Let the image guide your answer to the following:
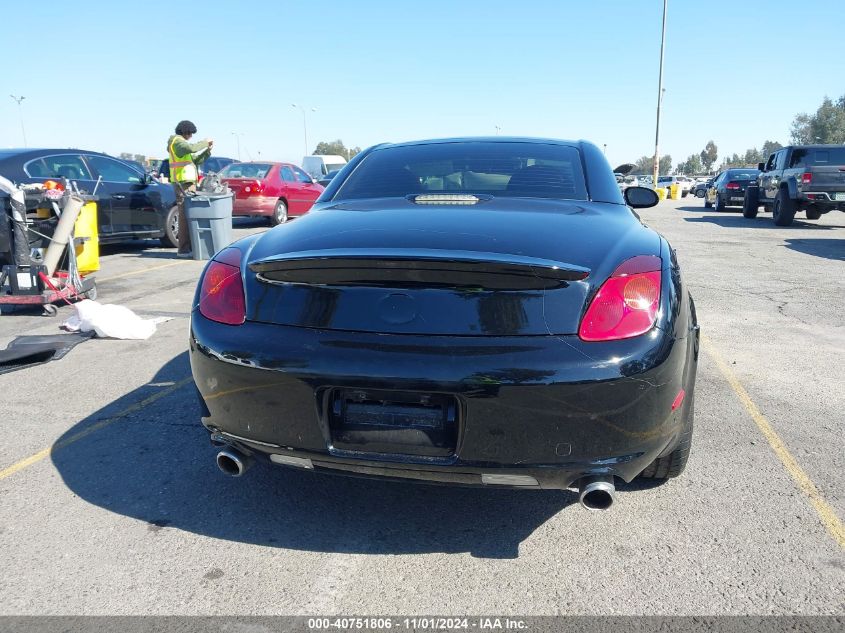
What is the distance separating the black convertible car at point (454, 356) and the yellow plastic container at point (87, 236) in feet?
16.8

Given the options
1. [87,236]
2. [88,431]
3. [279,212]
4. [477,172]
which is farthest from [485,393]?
[279,212]

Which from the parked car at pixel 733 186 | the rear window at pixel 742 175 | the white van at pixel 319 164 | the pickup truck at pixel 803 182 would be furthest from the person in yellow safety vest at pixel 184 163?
the white van at pixel 319 164

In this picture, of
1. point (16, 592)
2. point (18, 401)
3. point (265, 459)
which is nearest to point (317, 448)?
point (265, 459)

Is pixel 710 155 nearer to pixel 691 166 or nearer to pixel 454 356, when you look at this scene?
pixel 691 166

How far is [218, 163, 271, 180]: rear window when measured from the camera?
48.6 ft

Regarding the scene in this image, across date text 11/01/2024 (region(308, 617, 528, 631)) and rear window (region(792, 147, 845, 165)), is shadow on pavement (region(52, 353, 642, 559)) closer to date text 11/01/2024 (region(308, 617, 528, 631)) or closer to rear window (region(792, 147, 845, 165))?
date text 11/01/2024 (region(308, 617, 528, 631))

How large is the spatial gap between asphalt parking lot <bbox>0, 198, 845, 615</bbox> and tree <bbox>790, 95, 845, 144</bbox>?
4219 inches

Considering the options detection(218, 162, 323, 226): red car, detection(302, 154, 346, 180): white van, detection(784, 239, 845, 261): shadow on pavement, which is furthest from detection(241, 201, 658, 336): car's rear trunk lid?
detection(302, 154, 346, 180): white van

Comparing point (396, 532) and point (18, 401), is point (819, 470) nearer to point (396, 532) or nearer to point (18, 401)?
point (396, 532)

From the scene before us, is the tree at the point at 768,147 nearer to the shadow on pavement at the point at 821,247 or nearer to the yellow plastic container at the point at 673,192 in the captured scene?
the yellow plastic container at the point at 673,192

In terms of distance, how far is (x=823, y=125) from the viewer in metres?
96.3

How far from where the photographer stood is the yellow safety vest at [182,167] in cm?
1014

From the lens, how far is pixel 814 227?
1659 centimetres

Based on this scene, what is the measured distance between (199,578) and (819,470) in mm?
2634
